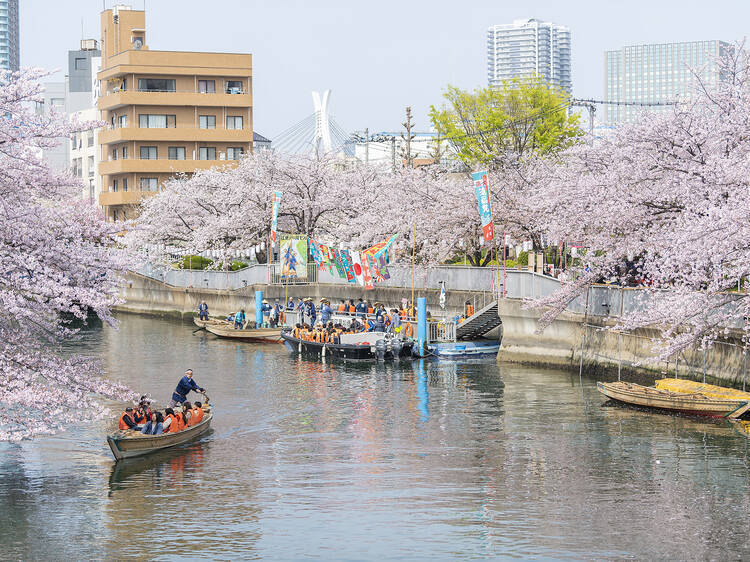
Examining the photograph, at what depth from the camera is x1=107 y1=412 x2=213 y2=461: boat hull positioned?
95.4 feet

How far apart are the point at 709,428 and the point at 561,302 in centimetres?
1285

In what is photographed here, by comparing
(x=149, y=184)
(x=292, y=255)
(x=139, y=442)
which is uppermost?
(x=149, y=184)

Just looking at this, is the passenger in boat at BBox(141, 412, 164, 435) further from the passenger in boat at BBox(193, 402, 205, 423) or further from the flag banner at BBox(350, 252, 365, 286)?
the flag banner at BBox(350, 252, 365, 286)

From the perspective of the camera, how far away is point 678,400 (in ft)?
113

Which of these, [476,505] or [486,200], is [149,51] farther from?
[476,505]

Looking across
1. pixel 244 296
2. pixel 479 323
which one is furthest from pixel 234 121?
pixel 479 323

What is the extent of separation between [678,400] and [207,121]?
77.3 metres

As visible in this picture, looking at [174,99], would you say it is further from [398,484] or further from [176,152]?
[398,484]

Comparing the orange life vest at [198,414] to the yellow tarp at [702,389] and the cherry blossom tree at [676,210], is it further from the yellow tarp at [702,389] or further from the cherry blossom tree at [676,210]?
the yellow tarp at [702,389]

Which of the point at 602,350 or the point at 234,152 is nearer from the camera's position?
the point at 602,350

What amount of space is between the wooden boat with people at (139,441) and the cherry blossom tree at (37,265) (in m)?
5.11

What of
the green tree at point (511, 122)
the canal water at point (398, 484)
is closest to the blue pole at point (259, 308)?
the green tree at point (511, 122)

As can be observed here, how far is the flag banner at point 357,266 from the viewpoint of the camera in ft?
191

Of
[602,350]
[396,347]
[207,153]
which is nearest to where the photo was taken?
[602,350]
